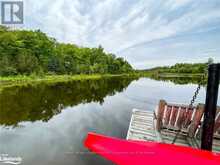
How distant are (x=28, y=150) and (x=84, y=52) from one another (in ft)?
142

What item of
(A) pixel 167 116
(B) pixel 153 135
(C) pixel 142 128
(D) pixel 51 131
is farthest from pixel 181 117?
(D) pixel 51 131

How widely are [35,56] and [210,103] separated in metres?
30.5

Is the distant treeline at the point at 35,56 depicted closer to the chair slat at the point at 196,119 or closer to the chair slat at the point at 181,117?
the chair slat at the point at 181,117

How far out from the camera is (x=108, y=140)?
2285mm

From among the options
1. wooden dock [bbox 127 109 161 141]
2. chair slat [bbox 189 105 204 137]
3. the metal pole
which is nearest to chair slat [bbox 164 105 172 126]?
wooden dock [bbox 127 109 161 141]

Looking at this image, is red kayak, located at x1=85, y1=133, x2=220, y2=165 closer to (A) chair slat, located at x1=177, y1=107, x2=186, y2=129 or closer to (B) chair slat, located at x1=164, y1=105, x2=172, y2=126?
(A) chair slat, located at x1=177, y1=107, x2=186, y2=129

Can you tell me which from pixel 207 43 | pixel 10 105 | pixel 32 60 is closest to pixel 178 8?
pixel 207 43

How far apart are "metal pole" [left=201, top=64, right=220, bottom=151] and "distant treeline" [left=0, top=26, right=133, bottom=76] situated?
22.2m

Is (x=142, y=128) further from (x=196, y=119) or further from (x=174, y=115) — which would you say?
(x=196, y=119)

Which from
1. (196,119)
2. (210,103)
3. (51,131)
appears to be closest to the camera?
(210,103)

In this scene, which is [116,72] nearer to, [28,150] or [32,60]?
[32,60]

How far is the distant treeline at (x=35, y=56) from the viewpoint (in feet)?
73.2

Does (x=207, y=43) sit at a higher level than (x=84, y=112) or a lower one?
higher

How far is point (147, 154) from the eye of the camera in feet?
6.67
